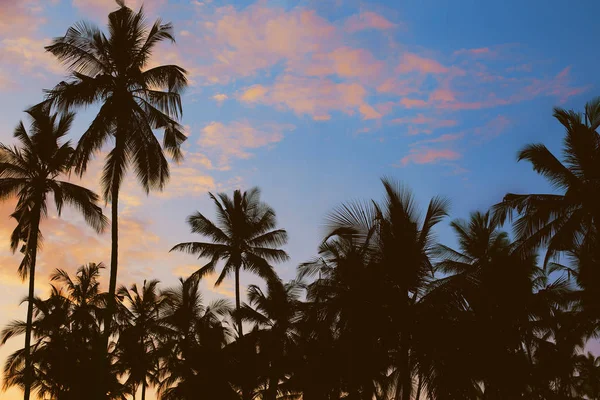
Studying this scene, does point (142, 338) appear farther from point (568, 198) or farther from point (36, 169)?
point (568, 198)

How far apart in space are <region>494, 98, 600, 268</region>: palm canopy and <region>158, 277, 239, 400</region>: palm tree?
21.1 meters

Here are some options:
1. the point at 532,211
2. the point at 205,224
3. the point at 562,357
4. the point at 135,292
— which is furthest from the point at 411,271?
the point at 135,292

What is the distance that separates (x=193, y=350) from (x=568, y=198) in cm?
2469

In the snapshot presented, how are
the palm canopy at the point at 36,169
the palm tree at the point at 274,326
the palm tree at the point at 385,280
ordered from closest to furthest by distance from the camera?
the palm tree at the point at 385,280
the palm canopy at the point at 36,169
the palm tree at the point at 274,326

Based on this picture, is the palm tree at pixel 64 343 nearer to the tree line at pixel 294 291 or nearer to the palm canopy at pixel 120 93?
the tree line at pixel 294 291

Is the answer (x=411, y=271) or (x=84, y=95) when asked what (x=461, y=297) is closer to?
(x=411, y=271)

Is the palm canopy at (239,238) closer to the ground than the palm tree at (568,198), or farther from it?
farther from it

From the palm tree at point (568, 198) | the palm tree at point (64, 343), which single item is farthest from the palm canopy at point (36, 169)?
the palm tree at point (568, 198)

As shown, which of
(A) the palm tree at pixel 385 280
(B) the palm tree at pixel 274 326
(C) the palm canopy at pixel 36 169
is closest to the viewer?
(A) the palm tree at pixel 385 280

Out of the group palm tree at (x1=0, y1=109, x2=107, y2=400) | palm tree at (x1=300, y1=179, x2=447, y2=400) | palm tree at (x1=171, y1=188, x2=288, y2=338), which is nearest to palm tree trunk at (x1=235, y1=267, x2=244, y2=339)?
palm tree at (x1=171, y1=188, x2=288, y2=338)

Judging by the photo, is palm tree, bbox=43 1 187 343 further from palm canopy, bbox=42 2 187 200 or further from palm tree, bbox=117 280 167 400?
palm tree, bbox=117 280 167 400

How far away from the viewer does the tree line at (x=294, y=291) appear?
52.6ft

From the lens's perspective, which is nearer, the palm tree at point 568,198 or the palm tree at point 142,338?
the palm tree at point 568,198

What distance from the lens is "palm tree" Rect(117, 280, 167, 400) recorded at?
138ft
